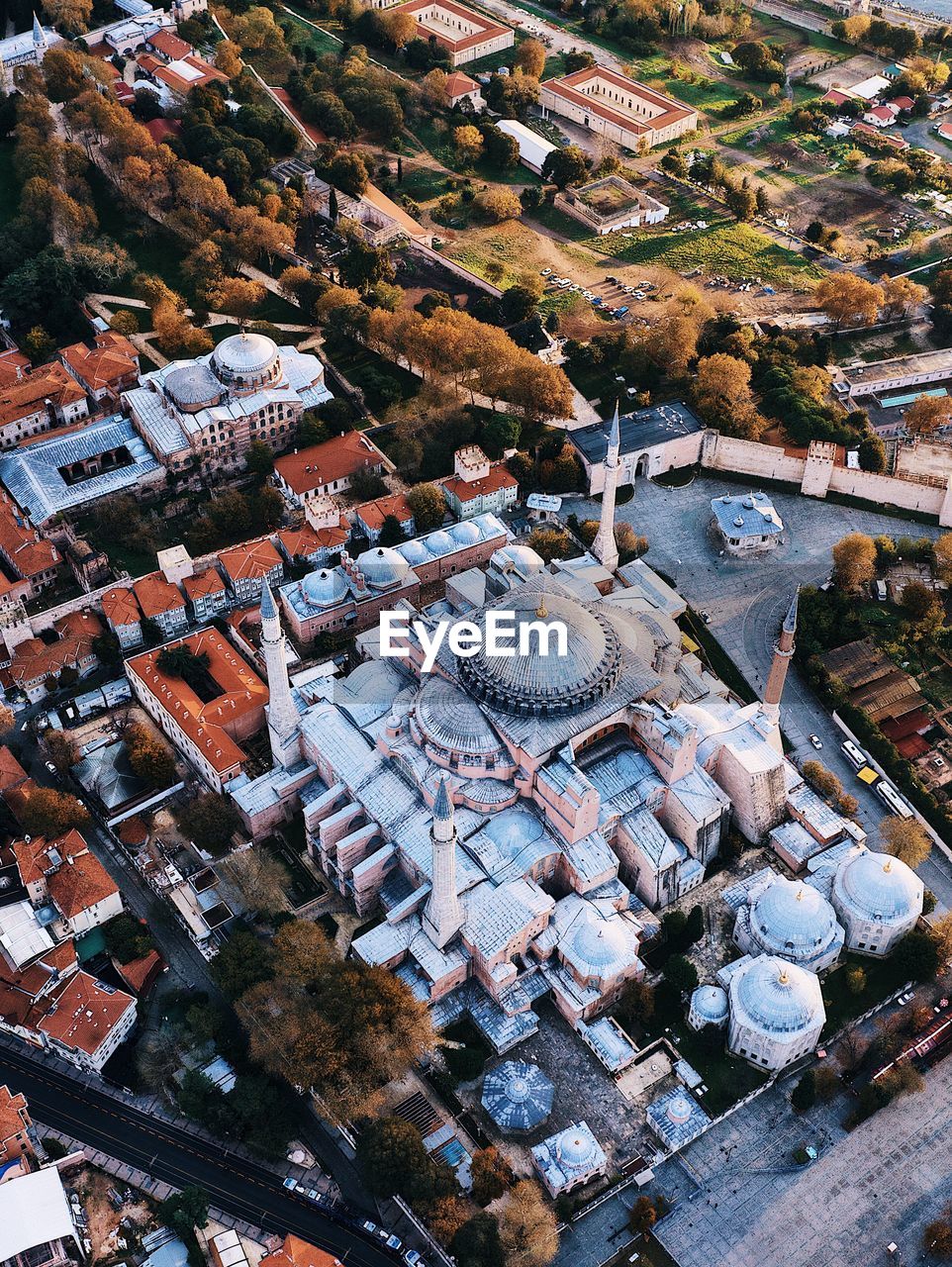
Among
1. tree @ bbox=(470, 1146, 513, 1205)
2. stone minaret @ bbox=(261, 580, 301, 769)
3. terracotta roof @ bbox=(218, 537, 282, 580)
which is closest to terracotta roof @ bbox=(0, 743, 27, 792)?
stone minaret @ bbox=(261, 580, 301, 769)

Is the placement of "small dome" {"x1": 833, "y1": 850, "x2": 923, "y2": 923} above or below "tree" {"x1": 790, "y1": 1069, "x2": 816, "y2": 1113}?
above

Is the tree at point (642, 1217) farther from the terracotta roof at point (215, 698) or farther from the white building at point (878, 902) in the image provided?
the terracotta roof at point (215, 698)

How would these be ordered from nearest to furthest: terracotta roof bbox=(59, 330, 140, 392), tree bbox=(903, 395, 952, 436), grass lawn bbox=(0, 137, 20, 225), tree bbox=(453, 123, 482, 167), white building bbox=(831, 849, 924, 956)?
white building bbox=(831, 849, 924, 956)
tree bbox=(903, 395, 952, 436)
terracotta roof bbox=(59, 330, 140, 392)
grass lawn bbox=(0, 137, 20, 225)
tree bbox=(453, 123, 482, 167)

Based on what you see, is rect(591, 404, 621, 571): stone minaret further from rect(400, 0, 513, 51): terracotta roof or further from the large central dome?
rect(400, 0, 513, 51): terracotta roof

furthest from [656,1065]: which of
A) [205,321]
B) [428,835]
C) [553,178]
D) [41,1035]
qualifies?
[553,178]

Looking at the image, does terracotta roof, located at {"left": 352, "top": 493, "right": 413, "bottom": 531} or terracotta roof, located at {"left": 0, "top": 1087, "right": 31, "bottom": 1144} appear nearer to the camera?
terracotta roof, located at {"left": 0, "top": 1087, "right": 31, "bottom": 1144}

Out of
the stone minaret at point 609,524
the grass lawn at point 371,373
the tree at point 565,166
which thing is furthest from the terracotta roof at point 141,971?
the tree at point 565,166

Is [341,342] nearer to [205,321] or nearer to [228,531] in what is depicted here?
[205,321]

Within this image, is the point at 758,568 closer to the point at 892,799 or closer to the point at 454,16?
the point at 892,799
